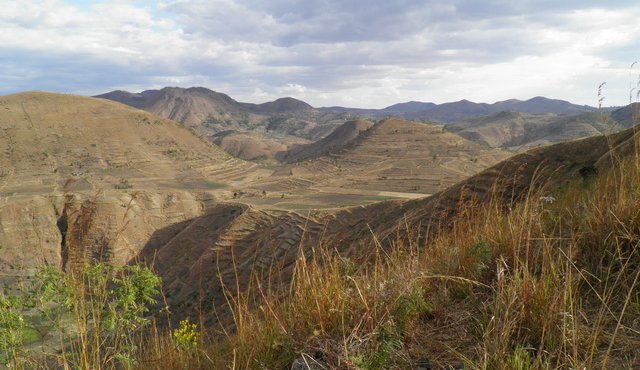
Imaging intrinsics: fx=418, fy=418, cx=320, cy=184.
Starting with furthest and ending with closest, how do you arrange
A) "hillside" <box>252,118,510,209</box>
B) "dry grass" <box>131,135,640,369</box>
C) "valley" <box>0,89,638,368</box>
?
"hillside" <box>252,118,510,209</box>
"valley" <box>0,89,638,368</box>
"dry grass" <box>131,135,640,369</box>

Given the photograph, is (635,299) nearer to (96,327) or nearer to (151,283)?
(96,327)

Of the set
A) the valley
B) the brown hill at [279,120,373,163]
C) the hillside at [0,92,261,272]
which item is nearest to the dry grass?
the valley

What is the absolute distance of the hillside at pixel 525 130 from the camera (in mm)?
111938

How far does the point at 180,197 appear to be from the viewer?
45906 mm

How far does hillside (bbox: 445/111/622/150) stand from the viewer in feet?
367

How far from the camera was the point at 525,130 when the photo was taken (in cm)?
14888

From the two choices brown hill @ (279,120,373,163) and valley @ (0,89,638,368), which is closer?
valley @ (0,89,638,368)

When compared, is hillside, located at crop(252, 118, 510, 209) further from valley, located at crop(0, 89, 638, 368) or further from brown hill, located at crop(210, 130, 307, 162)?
brown hill, located at crop(210, 130, 307, 162)

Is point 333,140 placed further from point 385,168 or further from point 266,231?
point 266,231

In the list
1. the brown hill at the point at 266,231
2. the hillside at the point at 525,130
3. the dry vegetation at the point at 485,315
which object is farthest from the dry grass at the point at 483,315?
the hillside at the point at 525,130

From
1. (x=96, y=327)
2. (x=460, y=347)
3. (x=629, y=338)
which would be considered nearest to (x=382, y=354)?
(x=460, y=347)

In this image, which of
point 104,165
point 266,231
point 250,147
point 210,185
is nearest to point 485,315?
point 266,231

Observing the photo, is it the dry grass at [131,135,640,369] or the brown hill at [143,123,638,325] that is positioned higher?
the dry grass at [131,135,640,369]

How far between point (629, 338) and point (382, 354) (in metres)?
1.26
